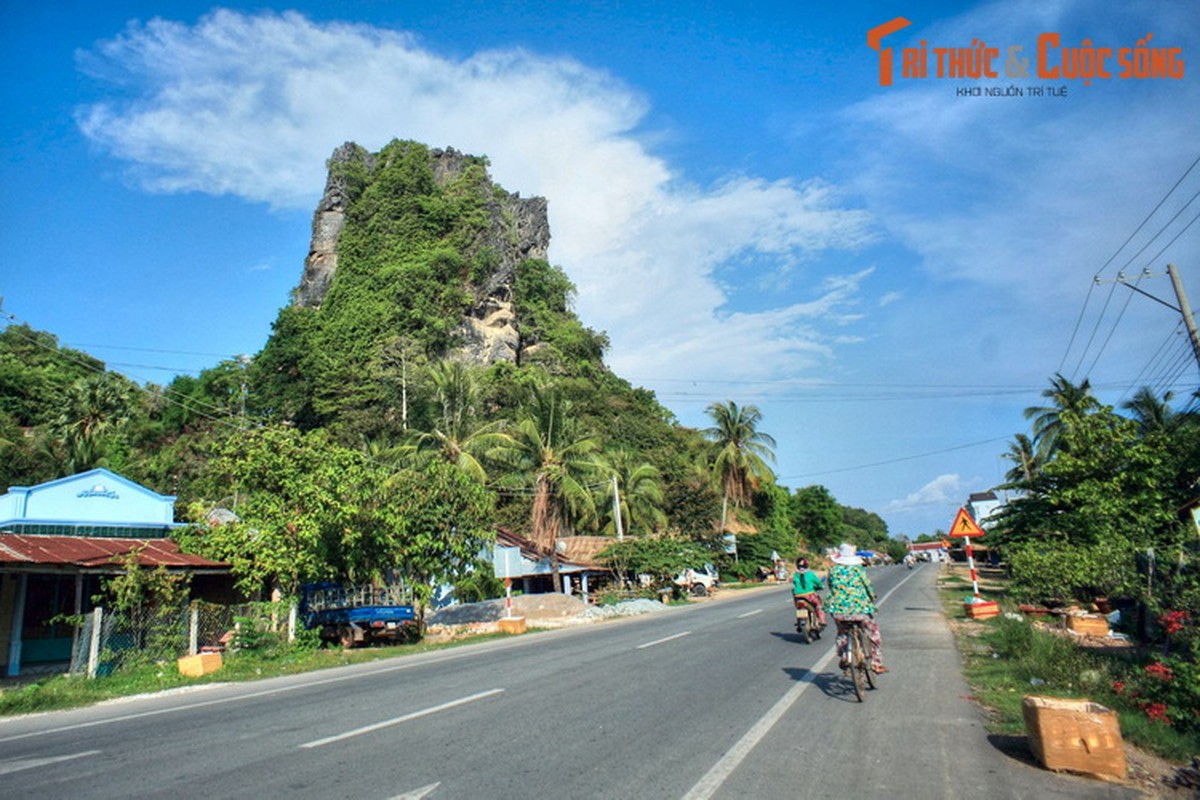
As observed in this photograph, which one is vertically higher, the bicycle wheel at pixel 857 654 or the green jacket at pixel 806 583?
the green jacket at pixel 806 583

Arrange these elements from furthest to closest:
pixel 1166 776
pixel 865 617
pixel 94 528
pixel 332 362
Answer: pixel 332 362 < pixel 94 528 < pixel 865 617 < pixel 1166 776

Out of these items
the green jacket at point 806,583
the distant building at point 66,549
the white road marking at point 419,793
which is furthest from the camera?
the distant building at point 66,549

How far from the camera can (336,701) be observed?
914 cm

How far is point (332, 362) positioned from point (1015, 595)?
153 feet

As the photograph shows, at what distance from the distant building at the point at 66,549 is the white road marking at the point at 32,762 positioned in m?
10.0

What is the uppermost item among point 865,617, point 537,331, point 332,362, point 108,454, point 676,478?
point 537,331

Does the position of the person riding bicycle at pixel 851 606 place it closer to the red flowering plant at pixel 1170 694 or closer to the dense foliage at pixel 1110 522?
the red flowering plant at pixel 1170 694

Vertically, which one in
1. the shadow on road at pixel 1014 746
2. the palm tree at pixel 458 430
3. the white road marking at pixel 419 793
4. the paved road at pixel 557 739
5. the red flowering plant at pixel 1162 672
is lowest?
the shadow on road at pixel 1014 746

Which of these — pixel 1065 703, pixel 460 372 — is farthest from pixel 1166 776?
pixel 460 372

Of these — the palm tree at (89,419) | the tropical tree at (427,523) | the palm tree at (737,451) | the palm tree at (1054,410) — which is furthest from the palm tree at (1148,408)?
the palm tree at (89,419)

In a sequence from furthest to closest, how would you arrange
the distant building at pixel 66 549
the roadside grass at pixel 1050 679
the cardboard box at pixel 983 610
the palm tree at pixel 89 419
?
the palm tree at pixel 89 419 → the cardboard box at pixel 983 610 → the distant building at pixel 66 549 → the roadside grass at pixel 1050 679

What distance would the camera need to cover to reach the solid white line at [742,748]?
4.87 m

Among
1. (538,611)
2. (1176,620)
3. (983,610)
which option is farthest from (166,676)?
(983,610)

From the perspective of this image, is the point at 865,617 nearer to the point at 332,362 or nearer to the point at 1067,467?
the point at 1067,467
